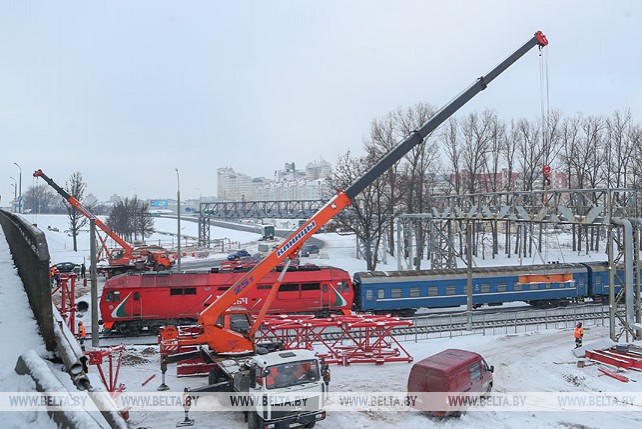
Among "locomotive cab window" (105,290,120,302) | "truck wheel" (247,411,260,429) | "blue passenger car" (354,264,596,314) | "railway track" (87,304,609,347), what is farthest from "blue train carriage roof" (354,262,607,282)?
"truck wheel" (247,411,260,429)

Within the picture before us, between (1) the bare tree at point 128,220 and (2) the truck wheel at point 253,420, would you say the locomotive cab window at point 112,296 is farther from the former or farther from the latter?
(1) the bare tree at point 128,220

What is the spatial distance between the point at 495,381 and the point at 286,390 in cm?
831

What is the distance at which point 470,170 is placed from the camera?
164 ft

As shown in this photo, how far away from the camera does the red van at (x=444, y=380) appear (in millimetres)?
11953

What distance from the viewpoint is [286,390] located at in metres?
10.7

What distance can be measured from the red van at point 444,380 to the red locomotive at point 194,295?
1188 cm

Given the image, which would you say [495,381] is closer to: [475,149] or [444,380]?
[444,380]

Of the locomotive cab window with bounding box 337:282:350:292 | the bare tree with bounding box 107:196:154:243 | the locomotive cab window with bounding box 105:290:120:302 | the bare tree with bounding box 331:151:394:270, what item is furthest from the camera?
the bare tree with bounding box 107:196:154:243

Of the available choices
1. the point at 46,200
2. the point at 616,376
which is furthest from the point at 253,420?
the point at 46,200

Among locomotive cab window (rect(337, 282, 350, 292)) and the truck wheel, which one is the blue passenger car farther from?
the truck wheel

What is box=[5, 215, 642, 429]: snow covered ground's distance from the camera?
39.7ft

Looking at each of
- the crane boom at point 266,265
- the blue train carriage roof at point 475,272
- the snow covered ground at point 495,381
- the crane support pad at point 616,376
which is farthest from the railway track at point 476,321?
the crane boom at point 266,265

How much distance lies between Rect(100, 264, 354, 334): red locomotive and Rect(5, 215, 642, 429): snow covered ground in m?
3.73

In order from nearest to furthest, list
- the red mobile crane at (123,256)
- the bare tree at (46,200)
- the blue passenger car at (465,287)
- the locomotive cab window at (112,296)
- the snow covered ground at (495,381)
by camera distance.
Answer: the snow covered ground at (495,381) → the locomotive cab window at (112,296) → the blue passenger car at (465,287) → the red mobile crane at (123,256) → the bare tree at (46,200)
